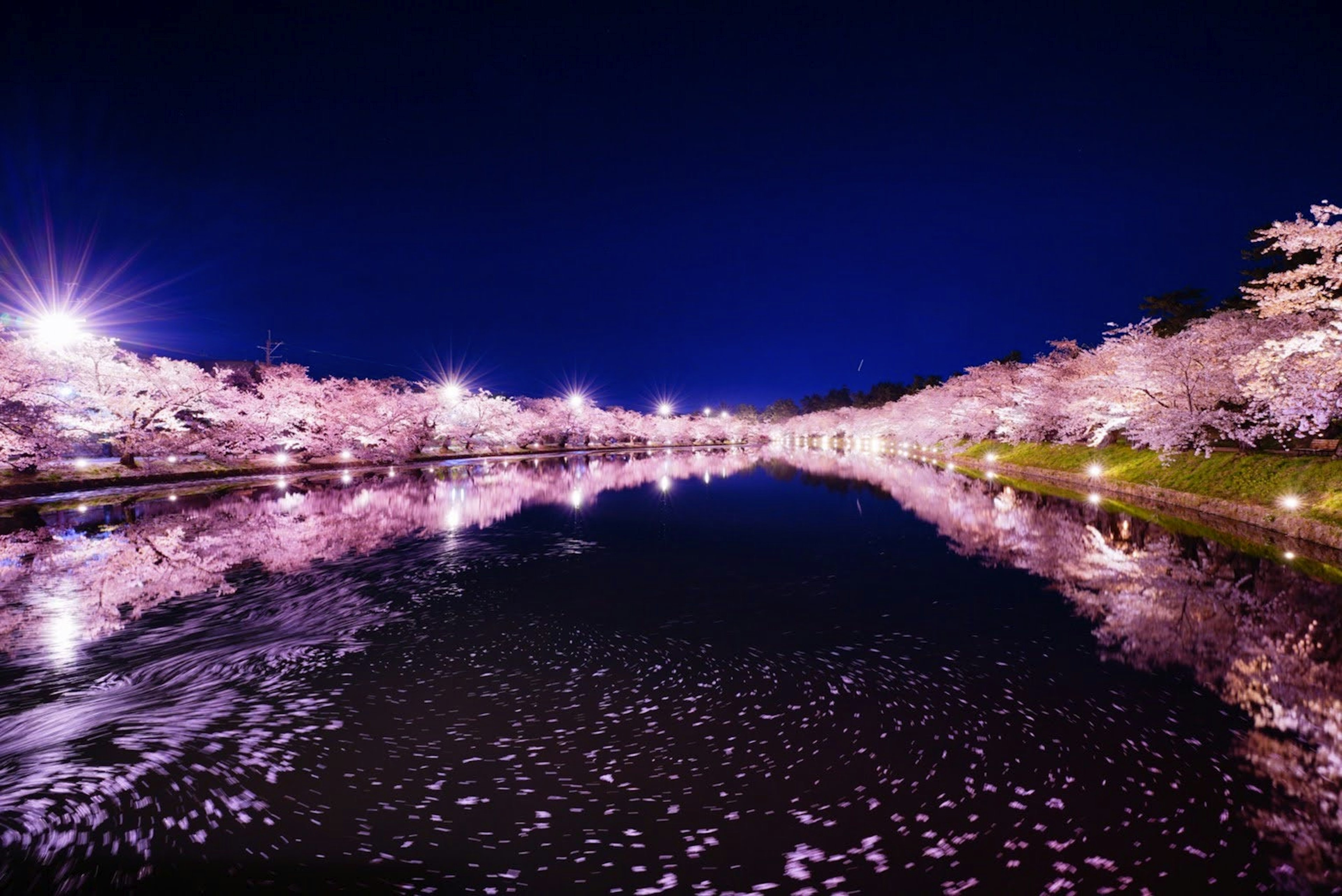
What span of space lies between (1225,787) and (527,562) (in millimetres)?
13444

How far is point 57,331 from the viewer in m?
36.2

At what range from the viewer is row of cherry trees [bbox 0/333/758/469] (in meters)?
30.7

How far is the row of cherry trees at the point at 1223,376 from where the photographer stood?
62.2ft

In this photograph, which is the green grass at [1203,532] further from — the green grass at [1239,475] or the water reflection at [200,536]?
the water reflection at [200,536]

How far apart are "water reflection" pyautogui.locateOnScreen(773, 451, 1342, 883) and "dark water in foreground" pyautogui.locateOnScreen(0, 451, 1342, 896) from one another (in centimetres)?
6

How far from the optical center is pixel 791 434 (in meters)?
193

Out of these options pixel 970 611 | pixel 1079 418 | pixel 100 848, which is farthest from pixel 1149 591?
pixel 1079 418

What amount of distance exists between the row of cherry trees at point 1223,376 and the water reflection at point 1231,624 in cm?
613

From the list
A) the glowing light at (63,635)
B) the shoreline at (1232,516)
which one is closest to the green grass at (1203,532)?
the shoreline at (1232,516)

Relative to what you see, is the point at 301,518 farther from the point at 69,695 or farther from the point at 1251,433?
the point at 1251,433

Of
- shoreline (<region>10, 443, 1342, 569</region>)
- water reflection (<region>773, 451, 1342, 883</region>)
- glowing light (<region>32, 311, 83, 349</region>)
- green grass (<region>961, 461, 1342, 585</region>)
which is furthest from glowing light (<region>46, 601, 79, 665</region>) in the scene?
glowing light (<region>32, 311, 83, 349</region>)

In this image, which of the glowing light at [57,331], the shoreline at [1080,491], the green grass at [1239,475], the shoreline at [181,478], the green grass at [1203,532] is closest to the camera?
the green grass at [1203,532]

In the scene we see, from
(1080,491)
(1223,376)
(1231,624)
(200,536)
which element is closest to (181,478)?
(200,536)

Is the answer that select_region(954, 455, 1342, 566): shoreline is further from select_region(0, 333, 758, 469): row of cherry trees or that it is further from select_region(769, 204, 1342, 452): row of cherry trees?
select_region(0, 333, 758, 469): row of cherry trees
